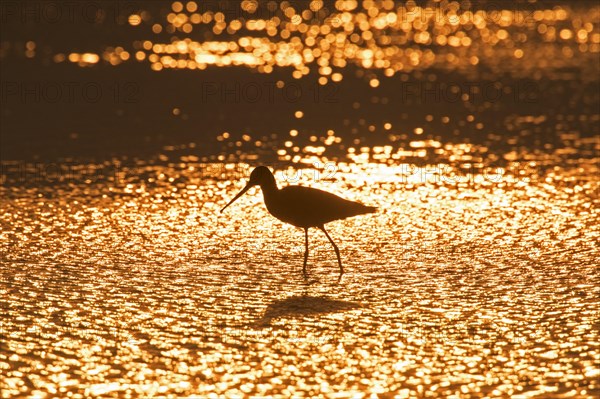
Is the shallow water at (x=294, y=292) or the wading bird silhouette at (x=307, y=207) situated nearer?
the shallow water at (x=294, y=292)

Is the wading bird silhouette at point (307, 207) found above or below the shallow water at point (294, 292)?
above

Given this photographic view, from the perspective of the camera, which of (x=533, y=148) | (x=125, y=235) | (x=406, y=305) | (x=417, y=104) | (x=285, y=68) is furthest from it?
(x=285, y=68)

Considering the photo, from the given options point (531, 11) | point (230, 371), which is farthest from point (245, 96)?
point (531, 11)

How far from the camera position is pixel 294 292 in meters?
10.5

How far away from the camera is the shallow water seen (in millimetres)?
8211

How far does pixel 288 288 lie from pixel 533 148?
9.14m

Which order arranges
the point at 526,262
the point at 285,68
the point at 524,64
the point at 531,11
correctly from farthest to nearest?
1. the point at 531,11
2. the point at 524,64
3. the point at 285,68
4. the point at 526,262

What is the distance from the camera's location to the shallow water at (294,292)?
8.21m

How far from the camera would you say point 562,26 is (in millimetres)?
45000

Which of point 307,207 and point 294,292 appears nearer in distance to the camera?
point 294,292

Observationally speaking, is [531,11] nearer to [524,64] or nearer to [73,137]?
[524,64]

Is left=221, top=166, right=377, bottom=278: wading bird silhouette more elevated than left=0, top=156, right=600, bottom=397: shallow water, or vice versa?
left=221, top=166, right=377, bottom=278: wading bird silhouette

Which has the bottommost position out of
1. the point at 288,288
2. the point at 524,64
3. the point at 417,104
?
the point at 288,288

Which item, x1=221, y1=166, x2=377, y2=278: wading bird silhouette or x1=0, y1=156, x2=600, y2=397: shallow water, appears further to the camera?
x1=221, y1=166, x2=377, y2=278: wading bird silhouette
